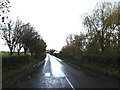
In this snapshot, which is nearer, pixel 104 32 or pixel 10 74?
pixel 10 74

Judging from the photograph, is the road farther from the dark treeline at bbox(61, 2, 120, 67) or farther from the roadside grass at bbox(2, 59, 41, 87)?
the dark treeline at bbox(61, 2, 120, 67)

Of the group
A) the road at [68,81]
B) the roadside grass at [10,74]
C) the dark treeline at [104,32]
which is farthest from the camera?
the dark treeline at [104,32]

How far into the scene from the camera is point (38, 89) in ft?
22.3

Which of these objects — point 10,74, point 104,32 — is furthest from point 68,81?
point 104,32

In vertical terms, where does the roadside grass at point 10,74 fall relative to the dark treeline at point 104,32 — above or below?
below

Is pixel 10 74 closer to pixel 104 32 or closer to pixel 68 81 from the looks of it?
pixel 68 81

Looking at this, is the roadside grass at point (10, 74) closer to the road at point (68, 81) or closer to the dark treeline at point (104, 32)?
the road at point (68, 81)

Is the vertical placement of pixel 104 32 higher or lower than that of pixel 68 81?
higher

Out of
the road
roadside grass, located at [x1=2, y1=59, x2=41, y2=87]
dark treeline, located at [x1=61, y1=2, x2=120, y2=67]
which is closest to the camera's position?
the road

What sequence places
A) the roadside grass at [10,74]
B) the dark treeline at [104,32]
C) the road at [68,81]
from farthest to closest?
the dark treeline at [104,32], the roadside grass at [10,74], the road at [68,81]

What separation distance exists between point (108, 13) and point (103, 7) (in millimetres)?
1730

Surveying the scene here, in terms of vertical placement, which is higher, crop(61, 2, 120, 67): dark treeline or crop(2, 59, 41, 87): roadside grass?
crop(61, 2, 120, 67): dark treeline

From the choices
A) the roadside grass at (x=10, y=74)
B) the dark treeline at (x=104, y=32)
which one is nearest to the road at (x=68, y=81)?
the roadside grass at (x=10, y=74)

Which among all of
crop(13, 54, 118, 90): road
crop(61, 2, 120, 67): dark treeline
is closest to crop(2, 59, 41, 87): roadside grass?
crop(13, 54, 118, 90): road
